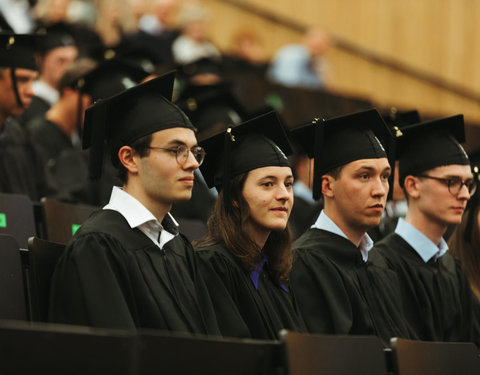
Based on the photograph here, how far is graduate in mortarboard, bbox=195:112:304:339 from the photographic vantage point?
3.91 m

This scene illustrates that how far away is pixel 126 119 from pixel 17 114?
71.3 inches

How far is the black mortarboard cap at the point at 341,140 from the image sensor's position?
4555 millimetres

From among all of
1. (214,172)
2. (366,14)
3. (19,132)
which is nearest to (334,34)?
(366,14)

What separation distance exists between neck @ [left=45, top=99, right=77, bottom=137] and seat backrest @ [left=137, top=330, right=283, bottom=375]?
3.91m

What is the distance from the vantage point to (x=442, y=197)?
5047 millimetres

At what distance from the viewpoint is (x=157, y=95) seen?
3.87 metres

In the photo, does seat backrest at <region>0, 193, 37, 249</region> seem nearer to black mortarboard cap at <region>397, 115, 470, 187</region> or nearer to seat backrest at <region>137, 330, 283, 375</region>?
seat backrest at <region>137, 330, 283, 375</region>

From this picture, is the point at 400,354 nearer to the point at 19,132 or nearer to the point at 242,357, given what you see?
the point at 242,357

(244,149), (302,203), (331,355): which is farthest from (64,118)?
(331,355)

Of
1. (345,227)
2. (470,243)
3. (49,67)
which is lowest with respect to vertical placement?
(470,243)

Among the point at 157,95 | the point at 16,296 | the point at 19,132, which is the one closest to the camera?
the point at 16,296

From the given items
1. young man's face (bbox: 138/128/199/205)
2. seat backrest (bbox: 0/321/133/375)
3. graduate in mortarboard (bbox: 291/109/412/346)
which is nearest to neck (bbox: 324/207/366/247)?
graduate in mortarboard (bbox: 291/109/412/346)

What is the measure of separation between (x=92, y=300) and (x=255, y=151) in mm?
1265

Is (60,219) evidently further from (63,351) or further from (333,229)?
(63,351)
